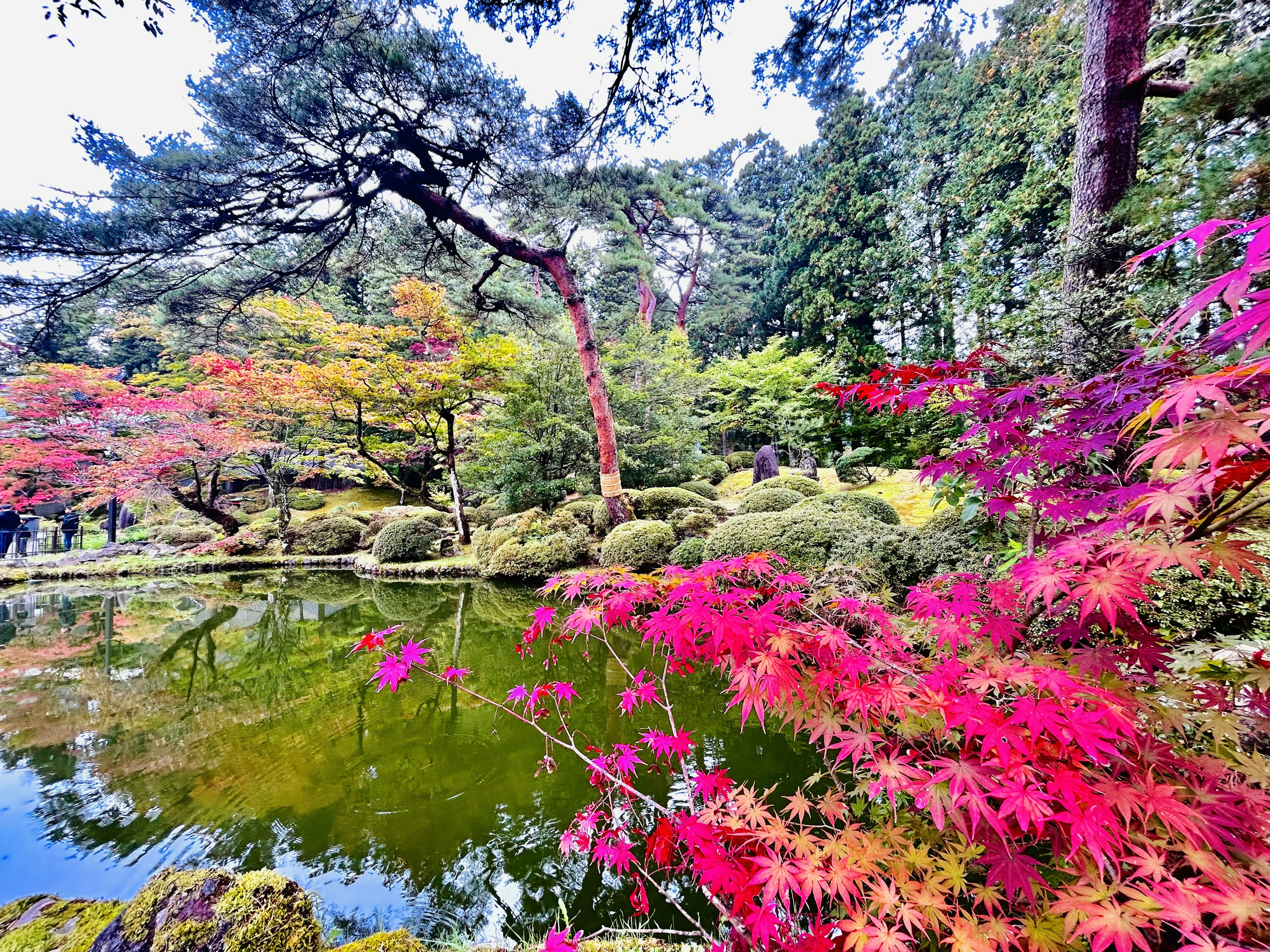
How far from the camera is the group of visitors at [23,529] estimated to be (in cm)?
941

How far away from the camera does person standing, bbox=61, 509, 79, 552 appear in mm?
9969

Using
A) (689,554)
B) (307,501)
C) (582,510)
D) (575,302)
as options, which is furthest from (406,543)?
(307,501)

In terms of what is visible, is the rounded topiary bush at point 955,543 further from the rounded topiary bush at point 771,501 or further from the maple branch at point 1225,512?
the maple branch at point 1225,512

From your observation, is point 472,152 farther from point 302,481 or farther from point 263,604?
point 302,481

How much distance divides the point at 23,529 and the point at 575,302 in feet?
42.5

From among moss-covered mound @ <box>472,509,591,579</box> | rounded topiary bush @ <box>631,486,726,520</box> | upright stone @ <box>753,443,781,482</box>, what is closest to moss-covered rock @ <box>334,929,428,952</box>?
moss-covered mound @ <box>472,509,591,579</box>

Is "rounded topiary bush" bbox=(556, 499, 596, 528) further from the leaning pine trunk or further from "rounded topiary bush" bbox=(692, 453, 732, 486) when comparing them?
"rounded topiary bush" bbox=(692, 453, 732, 486)

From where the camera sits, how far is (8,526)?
32.2 ft

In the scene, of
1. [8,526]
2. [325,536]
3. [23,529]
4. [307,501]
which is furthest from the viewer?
[307,501]

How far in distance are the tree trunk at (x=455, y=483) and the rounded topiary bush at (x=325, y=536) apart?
2.58 meters

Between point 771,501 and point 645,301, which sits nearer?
point 771,501

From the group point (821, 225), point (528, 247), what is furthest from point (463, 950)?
point (821, 225)

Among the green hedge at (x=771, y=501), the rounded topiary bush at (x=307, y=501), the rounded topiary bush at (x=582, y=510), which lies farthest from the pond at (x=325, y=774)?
the rounded topiary bush at (x=307, y=501)

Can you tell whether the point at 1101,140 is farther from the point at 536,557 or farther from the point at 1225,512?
the point at 536,557
